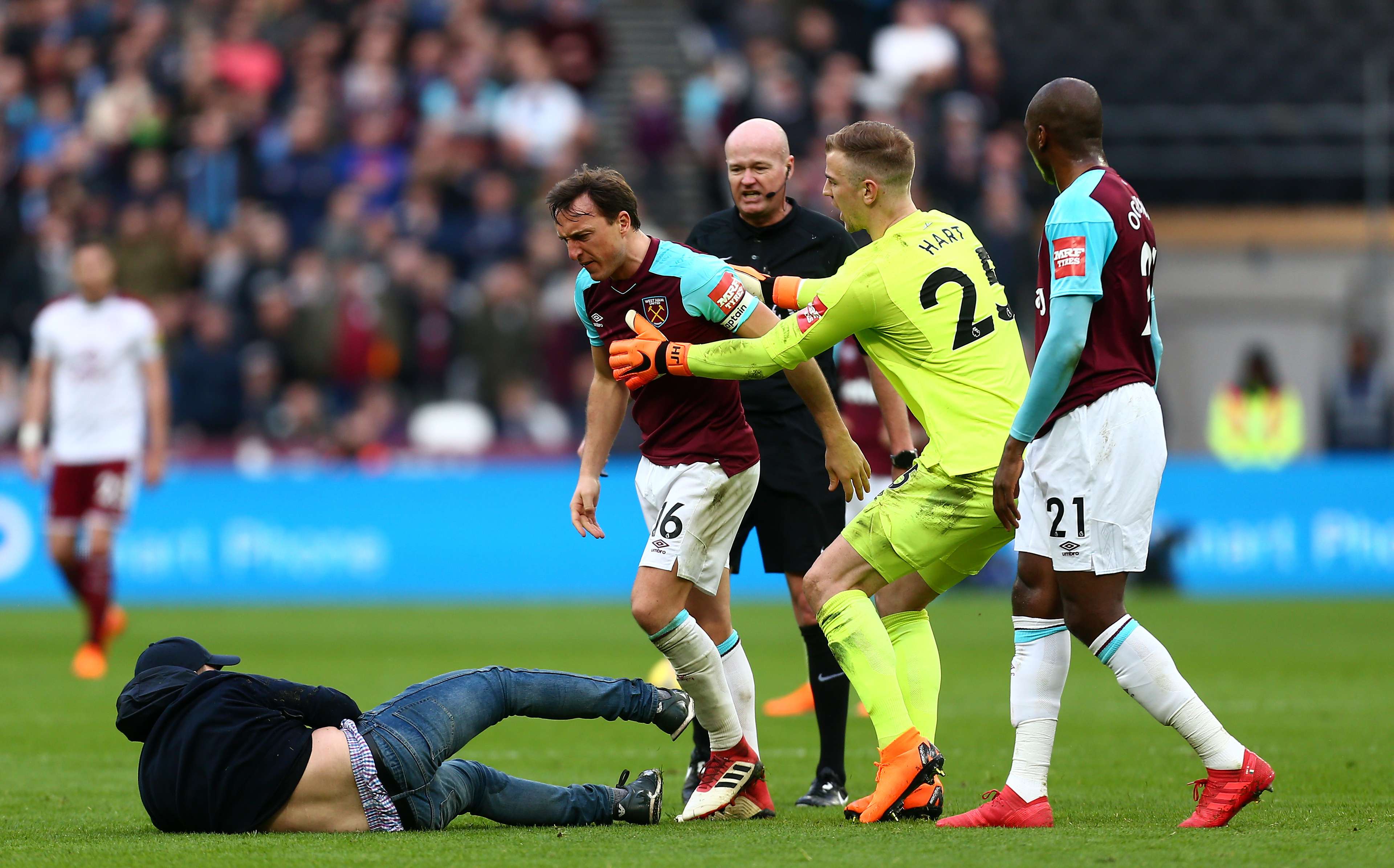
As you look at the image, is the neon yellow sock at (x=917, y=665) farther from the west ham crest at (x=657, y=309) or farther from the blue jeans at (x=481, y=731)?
the west ham crest at (x=657, y=309)

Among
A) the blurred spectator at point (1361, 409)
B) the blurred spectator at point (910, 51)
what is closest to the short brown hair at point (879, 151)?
the blurred spectator at point (910, 51)

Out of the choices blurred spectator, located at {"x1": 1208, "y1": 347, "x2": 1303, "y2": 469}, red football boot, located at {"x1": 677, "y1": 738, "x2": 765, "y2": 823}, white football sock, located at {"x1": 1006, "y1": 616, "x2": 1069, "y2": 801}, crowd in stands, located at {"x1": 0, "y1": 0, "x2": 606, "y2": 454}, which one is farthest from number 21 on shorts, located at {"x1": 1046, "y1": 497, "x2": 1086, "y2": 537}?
blurred spectator, located at {"x1": 1208, "y1": 347, "x2": 1303, "y2": 469}

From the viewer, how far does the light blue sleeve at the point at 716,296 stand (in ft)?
21.1

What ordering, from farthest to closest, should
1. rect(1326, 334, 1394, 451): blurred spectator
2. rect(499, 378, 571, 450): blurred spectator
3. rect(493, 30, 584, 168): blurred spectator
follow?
1. rect(1326, 334, 1394, 451): blurred spectator
2. rect(493, 30, 584, 168): blurred spectator
3. rect(499, 378, 571, 450): blurred spectator

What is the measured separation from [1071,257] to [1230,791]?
1.75 m

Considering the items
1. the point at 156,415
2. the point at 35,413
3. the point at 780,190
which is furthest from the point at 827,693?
the point at 35,413

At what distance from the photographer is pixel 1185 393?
74.2ft

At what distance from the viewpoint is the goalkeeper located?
6055mm

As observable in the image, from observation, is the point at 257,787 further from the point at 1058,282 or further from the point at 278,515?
the point at 278,515

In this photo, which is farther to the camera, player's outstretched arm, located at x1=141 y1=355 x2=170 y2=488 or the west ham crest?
player's outstretched arm, located at x1=141 y1=355 x2=170 y2=488

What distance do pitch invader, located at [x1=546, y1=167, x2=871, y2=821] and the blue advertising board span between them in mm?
10129

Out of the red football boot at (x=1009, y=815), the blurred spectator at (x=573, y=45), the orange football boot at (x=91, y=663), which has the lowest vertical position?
the orange football boot at (x=91, y=663)

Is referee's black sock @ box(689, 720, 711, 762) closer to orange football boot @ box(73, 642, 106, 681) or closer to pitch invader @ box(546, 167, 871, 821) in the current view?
pitch invader @ box(546, 167, 871, 821)

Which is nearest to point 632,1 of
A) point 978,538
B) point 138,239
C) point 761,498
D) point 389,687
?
point 138,239
